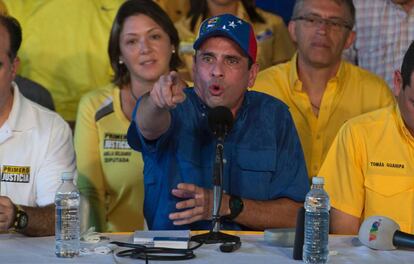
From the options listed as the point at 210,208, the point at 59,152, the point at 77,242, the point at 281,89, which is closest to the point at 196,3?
the point at 281,89

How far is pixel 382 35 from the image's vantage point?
5551 mm

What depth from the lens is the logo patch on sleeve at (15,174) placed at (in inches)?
153

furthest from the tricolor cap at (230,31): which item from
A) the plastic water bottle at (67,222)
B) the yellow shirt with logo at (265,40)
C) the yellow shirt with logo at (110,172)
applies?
the yellow shirt with logo at (265,40)

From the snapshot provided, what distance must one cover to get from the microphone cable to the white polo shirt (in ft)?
3.01

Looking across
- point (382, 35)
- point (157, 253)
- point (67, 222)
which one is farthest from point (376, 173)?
point (382, 35)

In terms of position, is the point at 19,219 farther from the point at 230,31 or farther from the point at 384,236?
the point at 384,236

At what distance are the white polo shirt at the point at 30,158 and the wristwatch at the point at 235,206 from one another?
742 millimetres

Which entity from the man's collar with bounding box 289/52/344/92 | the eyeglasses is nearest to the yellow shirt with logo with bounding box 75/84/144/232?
the man's collar with bounding box 289/52/344/92

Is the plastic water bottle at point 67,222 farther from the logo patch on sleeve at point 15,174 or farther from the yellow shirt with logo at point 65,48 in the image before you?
the yellow shirt with logo at point 65,48

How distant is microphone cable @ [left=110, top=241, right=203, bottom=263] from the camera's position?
9.71 ft

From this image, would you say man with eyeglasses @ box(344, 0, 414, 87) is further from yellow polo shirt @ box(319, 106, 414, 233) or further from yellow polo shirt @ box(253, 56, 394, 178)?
yellow polo shirt @ box(319, 106, 414, 233)

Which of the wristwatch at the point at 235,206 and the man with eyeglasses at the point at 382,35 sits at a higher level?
the man with eyeglasses at the point at 382,35

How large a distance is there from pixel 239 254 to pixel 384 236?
50 cm

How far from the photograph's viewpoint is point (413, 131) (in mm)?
3754
